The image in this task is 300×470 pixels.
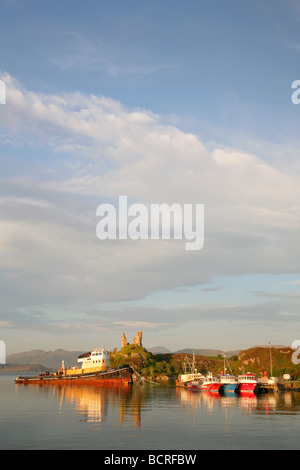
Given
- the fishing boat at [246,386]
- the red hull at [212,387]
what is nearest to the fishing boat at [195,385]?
the red hull at [212,387]

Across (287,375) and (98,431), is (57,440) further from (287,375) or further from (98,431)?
(287,375)

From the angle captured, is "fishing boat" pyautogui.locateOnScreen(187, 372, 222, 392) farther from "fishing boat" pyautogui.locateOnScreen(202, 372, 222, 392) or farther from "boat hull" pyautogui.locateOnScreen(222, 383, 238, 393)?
"boat hull" pyautogui.locateOnScreen(222, 383, 238, 393)

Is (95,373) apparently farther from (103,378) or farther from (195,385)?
(195,385)

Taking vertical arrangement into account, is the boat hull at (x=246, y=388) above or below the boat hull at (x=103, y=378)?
above

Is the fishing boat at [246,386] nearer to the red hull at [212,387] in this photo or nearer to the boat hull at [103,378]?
the red hull at [212,387]

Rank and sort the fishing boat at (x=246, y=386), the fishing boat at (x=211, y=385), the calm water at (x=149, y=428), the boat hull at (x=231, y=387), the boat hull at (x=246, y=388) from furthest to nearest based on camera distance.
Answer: the fishing boat at (x=211, y=385) < the fishing boat at (x=246, y=386) < the boat hull at (x=246, y=388) < the boat hull at (x=231, y=387) < the calm water at (x=149, y=428)

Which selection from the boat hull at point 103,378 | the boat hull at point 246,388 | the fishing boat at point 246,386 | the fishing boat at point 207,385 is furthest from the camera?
the boat hull at point 103,378

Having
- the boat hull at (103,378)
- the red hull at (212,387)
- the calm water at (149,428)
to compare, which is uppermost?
the calm water at (149,428)

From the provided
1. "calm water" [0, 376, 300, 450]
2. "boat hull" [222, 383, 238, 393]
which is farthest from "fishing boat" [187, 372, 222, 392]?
"calm water" [0, 376, 300, 450]

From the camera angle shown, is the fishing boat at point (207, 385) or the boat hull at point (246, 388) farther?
the fishing boat at point (207, 385)

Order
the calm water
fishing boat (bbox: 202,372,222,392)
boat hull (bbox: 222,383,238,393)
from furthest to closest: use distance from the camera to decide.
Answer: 1. fishing boat (bbox: 202,372,222,392)
2. boat hull (bbox: 222,383,238,393)
3. the calm water
